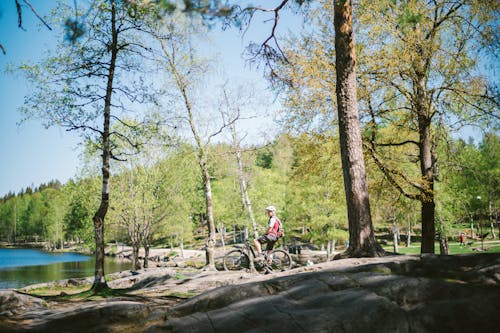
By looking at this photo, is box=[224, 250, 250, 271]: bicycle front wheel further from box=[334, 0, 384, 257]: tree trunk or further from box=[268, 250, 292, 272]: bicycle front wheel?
box=[334, 0, 384, 257]: tree trunk

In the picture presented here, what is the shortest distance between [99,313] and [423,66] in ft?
40.8

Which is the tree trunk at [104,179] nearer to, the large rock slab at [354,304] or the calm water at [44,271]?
the large rock slab at [354,304]

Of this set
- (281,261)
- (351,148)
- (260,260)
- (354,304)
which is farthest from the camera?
(281,261)

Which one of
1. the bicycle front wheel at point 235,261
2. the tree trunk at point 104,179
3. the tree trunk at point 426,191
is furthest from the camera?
the bicycle front wheel at point 235,261

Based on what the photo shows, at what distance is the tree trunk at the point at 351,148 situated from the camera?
812cm

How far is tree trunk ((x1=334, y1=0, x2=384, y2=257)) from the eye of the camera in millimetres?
8125

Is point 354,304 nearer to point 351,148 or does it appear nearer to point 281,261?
point 351,148

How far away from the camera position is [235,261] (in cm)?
1249

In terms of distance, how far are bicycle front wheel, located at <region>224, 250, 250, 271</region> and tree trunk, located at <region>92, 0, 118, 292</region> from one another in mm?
4363

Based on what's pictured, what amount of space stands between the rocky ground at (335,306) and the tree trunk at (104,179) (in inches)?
150

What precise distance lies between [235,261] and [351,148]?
6.52 m

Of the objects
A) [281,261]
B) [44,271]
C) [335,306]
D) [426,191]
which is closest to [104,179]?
[281,261]

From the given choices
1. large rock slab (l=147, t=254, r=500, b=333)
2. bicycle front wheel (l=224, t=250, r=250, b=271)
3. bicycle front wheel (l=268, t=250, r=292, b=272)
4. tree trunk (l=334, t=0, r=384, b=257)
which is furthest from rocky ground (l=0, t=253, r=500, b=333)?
bicycle front wheel (l=224, t=250, r=250, b=271)

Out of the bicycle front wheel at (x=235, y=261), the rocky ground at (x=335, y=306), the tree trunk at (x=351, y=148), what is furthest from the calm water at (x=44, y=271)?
the tree trunk at (x=351, y=148)
